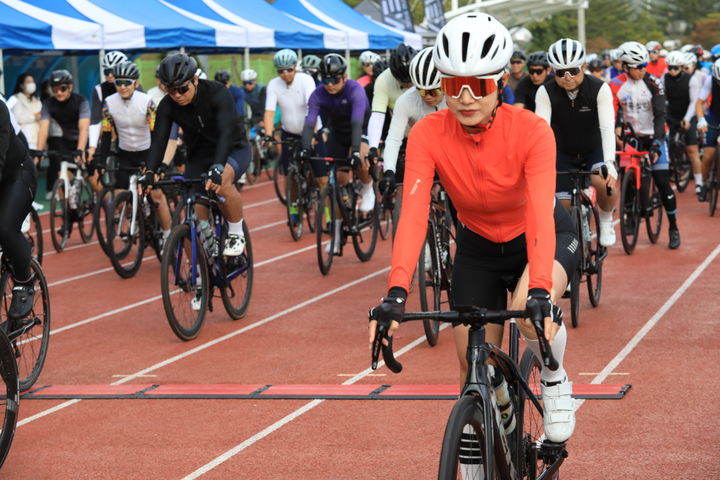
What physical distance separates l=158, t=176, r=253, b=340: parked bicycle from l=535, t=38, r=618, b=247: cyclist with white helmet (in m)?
2.56

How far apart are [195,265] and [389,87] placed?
2894 mm

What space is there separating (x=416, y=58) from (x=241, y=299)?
296cm

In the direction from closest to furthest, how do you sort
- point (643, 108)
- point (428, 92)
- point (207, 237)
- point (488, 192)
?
point (488, 192) < point (428, 92) < point (207, 237) < point (643, 108)

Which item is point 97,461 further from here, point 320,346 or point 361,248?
point 361,248

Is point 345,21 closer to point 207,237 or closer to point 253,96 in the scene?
point 253,96

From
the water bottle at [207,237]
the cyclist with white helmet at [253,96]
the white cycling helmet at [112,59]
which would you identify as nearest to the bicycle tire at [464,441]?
the water bottle at [207,237]

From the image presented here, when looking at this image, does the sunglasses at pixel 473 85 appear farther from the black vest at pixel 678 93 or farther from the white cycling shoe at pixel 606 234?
the black vest at pixel 678 93

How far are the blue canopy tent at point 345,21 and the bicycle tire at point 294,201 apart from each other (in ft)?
42.2

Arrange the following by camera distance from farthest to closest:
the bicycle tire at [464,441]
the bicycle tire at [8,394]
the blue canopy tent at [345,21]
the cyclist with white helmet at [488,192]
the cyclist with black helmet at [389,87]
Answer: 1. the blue canopy tent at [345,21]
2. the cyclist with black helmet at [389,87]
3. the bicycle tire at [8,394]
4. the cyclist with white helmet at [488,192]
5. the bicycle tire at [464,441]

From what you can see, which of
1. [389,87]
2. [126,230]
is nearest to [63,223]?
[126,230]

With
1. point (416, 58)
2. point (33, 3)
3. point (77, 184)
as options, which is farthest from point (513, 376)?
point (33, 3)

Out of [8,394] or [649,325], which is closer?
[8,394]

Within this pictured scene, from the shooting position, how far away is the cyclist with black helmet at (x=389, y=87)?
33.4ft

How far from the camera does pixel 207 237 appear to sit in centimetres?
950
